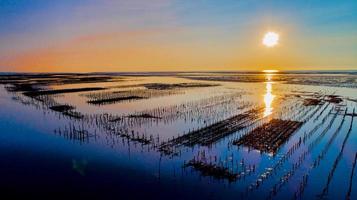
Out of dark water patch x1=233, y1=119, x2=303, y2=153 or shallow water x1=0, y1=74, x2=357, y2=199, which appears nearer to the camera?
shallow water x1=0, y1=74, x2=357, y2=199

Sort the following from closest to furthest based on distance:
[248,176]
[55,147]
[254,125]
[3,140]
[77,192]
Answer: [77,192], [248,176], [55,147], [3,140], [254,125]

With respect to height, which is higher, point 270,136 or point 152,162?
point 270,136

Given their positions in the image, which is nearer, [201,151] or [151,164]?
[151,164]

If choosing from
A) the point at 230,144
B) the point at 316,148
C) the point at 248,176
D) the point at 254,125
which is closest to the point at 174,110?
the point at 254,125

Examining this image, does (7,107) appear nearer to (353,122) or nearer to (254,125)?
(254,125)

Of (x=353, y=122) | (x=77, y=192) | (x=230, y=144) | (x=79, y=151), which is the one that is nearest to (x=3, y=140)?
(x=79, y=151)

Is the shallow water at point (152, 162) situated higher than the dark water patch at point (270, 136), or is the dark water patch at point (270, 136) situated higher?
the dark water patch at point (270, 136)

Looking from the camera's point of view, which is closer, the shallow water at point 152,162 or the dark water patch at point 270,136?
the shallow water at point 152,162

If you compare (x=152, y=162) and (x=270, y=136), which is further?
(x=270, y=136)

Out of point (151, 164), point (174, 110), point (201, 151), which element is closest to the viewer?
point (151, 164)

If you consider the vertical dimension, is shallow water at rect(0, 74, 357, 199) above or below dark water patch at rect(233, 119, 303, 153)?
below
